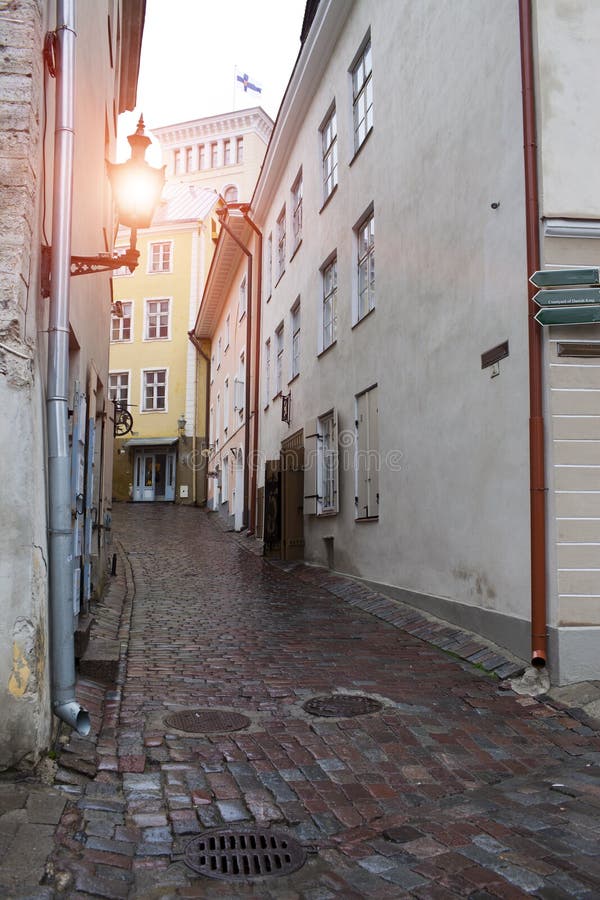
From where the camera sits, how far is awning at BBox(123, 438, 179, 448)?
3547cm

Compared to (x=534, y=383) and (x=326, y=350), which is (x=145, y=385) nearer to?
(x=326, y=350)

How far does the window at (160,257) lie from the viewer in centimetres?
3816

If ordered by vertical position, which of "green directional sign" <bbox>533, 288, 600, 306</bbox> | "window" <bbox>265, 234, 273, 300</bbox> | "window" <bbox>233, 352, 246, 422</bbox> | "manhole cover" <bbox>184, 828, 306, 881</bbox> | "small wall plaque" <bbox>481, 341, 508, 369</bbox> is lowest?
"manhole cover" <bbox>184, 828, 306, 881</bbox>

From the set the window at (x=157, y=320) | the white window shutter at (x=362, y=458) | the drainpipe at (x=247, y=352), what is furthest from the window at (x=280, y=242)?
the window at (x=157, y=320)

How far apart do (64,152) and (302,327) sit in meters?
11.3

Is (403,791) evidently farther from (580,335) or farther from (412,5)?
(412,5)

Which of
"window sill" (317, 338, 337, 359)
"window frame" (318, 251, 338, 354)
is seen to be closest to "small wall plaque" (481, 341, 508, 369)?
"window sill" (317, 338, 337, 359)

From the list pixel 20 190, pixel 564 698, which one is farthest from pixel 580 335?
pixel 20 190

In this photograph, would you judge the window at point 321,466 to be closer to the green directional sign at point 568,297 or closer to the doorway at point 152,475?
the green directional sign at point 568,297

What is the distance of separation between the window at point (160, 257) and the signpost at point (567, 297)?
3324cm

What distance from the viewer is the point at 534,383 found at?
6.57m

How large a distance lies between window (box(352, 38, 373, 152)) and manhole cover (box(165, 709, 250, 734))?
A: 9233mm

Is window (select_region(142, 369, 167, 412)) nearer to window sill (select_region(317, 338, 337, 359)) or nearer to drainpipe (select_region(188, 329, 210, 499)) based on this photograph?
drainpipe (select_region(188, 329, 210, 499))

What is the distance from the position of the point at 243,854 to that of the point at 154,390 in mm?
34212
